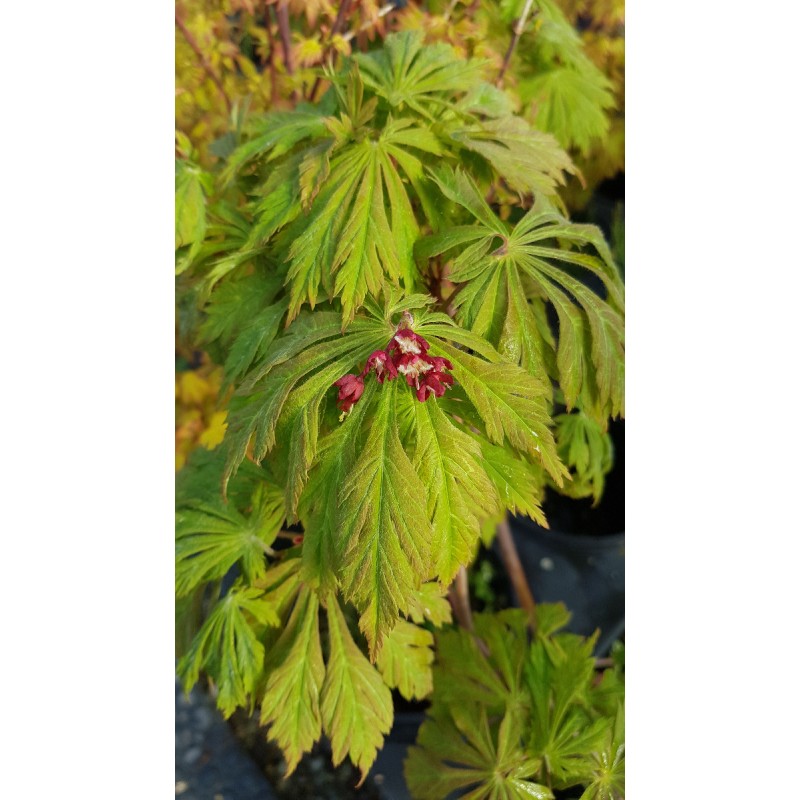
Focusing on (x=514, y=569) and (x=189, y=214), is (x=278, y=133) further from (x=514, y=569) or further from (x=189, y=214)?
(x=514, y=569)

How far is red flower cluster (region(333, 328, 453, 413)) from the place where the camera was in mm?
637

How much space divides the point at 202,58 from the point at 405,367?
2.98 feet

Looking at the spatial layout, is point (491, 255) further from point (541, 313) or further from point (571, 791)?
point (571, 791)

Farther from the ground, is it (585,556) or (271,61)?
(271,61)

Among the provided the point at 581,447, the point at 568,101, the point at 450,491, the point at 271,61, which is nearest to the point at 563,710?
the point at 581,447

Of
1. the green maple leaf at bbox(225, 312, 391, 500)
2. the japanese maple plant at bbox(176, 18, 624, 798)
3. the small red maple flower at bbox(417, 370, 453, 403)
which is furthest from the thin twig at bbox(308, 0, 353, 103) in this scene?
the small red maple flower at bbox(417, 370, 453, 403)

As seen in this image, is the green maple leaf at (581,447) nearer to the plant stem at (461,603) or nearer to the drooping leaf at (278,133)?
the plant stem at (461,603)

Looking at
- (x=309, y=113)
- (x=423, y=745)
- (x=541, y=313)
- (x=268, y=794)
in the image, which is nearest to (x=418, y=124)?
(x=309, y=113)

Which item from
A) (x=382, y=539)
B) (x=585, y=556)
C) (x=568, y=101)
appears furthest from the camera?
(x=585, y=556)

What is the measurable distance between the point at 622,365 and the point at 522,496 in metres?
0.20

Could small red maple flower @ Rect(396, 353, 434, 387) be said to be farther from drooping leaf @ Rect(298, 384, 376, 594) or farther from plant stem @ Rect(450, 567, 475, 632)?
plant stem @ Rect(450, 567, 475, 632)

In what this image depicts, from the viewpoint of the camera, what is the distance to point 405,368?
2.09 ft

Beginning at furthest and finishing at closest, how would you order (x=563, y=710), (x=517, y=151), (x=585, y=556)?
(x=585, y=556), (x=563, y=710), (x=517, y=151)

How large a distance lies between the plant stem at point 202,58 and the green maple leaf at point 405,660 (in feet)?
3.41
